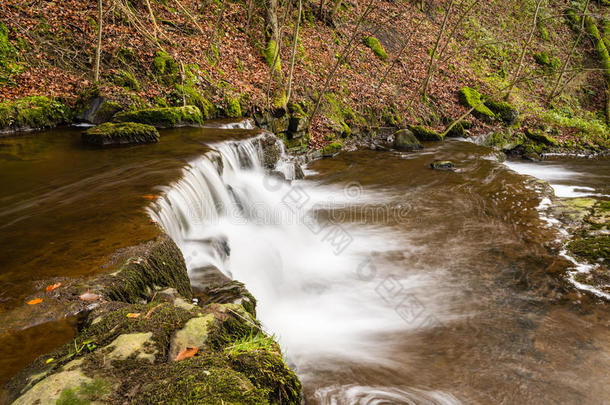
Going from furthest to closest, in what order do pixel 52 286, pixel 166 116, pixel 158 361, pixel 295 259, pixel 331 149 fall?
pixel 331 149 < pixel 166 116 < pixel 295 259 < pixel 52 286 < pixel 158 361

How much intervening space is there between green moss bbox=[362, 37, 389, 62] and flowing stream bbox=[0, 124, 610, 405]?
10.5m

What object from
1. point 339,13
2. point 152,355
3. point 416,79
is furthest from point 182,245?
point 339,13

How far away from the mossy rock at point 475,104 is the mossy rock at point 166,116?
13256mm

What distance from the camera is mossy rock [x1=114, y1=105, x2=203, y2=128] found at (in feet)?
27.5

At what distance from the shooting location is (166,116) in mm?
9016

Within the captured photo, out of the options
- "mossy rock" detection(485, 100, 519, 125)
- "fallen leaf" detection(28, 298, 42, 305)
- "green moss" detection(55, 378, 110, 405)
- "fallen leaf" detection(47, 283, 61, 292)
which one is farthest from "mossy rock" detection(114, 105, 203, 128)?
"mossy rock" detection(485, 100, 519, 125)

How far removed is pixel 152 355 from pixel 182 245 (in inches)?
109

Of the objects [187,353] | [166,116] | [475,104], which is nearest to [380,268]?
[187,353]

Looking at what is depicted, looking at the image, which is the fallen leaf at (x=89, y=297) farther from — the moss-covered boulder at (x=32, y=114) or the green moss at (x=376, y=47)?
the green moss at (x=376, y=47)

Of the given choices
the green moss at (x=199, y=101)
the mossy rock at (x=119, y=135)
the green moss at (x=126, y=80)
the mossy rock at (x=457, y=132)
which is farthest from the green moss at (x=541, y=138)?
the green moss at (x=126, y=80)

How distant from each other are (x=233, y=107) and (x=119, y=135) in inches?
166

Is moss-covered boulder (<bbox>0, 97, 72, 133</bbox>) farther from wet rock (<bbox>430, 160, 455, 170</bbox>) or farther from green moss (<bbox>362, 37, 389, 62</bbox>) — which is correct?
green moss (<bbox>362, 37, 389, 62</bbox>)

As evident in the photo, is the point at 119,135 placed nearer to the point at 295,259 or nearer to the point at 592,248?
the point at 295,259

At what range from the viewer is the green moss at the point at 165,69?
10.1 m
